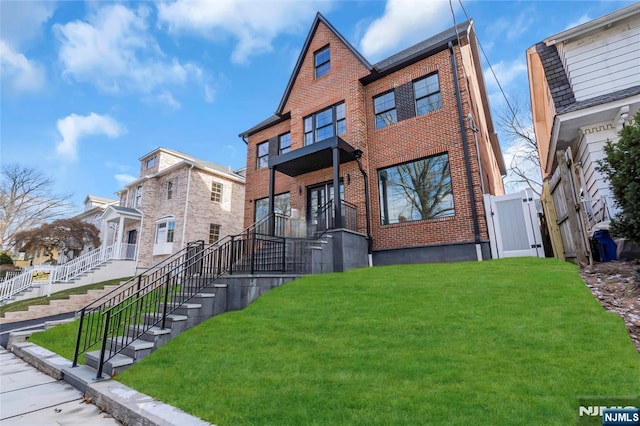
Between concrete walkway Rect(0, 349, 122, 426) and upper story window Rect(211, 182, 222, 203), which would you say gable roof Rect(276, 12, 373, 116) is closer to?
upper story window Rect(211, 182, 222, 203)

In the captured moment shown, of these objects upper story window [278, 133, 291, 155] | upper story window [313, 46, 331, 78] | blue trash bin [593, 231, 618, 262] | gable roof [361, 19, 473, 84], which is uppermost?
upper story window [313, 46, 331, 78]

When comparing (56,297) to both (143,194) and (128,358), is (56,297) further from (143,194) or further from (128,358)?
(128,358)

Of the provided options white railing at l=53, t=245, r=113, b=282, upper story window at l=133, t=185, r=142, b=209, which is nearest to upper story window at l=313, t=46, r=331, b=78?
upper story window at l=133, t=185, r=142, b=209

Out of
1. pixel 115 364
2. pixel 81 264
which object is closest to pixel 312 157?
pixel 115 364

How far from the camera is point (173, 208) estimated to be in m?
18.9

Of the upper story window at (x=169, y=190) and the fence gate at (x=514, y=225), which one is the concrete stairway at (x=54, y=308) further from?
the fence gate at (x=514, y=225)

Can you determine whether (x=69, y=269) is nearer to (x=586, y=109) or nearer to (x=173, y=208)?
(x=173, y=208)

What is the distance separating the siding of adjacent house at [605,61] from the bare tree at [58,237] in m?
26.6

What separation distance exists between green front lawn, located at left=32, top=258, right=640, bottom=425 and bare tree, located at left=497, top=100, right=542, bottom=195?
18832mm

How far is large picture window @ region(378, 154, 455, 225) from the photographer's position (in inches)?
370

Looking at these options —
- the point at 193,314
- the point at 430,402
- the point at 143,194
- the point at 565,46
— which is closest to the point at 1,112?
the point at 143,194

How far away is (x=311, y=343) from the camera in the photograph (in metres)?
3.96

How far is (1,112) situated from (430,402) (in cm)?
2572

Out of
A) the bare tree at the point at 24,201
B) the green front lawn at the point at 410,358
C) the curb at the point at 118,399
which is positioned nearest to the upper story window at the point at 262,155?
the green front lawn at the point at 410,358
